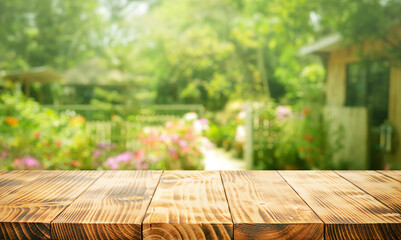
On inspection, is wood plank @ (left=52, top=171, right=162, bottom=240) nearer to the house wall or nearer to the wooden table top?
the wooden table top

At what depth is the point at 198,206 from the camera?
990mm

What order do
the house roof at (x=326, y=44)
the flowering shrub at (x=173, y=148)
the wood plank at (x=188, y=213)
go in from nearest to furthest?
1. the wood plank at (x=188, y=213)
2. the flowering shrub at (x=173, y=148)
3. the house roof at (x=326, y=44)

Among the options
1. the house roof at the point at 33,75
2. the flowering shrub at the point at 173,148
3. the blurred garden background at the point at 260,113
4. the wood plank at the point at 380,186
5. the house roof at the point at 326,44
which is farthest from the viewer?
the house roof at the point at 33,75

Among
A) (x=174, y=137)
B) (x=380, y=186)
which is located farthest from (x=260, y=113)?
(x=380, y=186)

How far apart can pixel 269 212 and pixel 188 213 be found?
0.61ft

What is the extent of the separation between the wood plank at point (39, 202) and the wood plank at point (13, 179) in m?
0.02

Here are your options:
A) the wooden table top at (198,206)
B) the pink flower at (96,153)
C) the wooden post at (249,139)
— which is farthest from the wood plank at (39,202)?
the wooden post at (249,139)

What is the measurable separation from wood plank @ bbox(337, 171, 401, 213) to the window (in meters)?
5.02

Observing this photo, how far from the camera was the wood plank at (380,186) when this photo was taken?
3.49 feet

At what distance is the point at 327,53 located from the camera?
28.9 feet

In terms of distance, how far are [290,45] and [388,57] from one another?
4138 millimetres

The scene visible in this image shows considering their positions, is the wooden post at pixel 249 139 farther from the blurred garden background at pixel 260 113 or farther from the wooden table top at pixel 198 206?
the wooden table top at pixel 198 206

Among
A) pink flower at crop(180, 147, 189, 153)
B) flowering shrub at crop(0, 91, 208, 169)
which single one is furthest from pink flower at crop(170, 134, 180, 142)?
pink flower at crop(180, 147, 189, 153)

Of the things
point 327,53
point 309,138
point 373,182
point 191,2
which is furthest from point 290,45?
point 373,182
